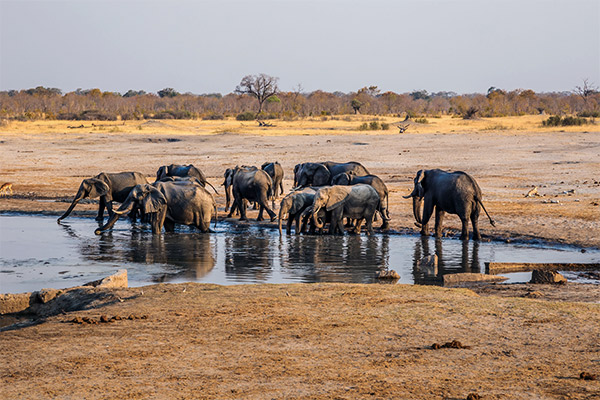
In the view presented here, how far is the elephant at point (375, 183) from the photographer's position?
58.6 ft

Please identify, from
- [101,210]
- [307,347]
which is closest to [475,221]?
[101,210]

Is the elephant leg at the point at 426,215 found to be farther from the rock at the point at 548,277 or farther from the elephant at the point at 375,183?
the rock at the point at 548,277

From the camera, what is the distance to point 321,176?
20828mm

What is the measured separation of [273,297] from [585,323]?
3.51 meters

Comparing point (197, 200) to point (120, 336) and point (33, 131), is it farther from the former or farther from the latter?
point (33, 131)

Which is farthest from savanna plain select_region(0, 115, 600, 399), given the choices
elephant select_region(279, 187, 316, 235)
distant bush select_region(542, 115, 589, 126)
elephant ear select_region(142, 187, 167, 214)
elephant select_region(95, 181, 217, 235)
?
distant bush select_region(542, 115, 589, 126)

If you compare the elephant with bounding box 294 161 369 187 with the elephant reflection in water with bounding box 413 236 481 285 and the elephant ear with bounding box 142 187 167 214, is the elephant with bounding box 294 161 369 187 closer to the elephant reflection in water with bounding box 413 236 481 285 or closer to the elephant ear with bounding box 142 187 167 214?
the elephant reflection in water with bounding box 413 236 481 285

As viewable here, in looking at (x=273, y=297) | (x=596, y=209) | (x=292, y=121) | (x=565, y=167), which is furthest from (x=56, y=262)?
(x=292, y=121)

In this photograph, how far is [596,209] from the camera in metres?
19.0

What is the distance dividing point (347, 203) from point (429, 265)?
13.9 feet

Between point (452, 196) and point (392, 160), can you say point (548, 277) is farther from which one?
point (392, 160)

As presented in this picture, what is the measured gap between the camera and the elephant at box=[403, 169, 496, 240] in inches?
639

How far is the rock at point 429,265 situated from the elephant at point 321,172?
7.23m

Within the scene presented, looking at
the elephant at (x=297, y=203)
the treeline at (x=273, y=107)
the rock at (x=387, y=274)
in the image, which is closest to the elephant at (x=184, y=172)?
the elephant at (x=297, y=203)
